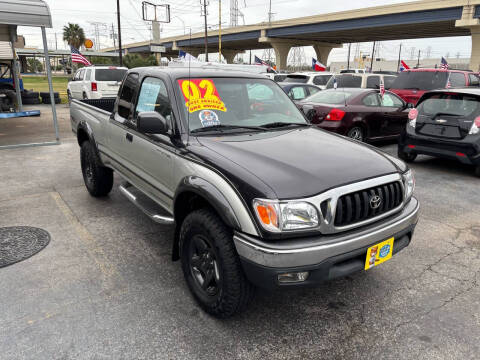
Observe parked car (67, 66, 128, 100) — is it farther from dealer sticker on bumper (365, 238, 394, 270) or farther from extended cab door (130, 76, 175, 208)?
dealer sticker on bumper (365, 238, 394, 270)

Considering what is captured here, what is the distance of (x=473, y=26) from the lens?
101 feet

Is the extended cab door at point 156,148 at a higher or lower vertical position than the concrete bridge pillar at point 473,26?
lower

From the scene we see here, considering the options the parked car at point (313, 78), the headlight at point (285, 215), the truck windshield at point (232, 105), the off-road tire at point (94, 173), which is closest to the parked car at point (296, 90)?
the parked car at point (313, 78)

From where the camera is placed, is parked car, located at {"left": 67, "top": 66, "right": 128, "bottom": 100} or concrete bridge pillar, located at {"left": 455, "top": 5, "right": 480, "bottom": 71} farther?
concrete bridge pillar, located at {"left": 455, "top": 5, "right": 480, "bottom": 71}

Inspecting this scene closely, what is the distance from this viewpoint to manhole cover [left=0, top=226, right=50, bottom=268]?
3.69m

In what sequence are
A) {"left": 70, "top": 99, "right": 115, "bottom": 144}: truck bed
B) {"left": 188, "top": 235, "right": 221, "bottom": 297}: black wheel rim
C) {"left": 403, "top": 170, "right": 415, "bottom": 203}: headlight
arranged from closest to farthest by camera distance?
{"left": 188, "top": 235, "right": 221, "bottom": 297}: black wheel rim, {"left": 403, "top": 170, "right": 415, "bottom": 203}: headlight, {"left": 70, "top": 99, "right": 115, "bottom": 144}: truck bed

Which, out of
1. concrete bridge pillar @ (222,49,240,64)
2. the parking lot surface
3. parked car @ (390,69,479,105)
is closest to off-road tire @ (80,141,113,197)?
Answer: the parking lot surface

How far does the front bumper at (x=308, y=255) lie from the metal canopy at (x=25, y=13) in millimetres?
7735

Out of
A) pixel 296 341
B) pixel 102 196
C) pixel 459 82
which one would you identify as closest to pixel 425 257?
pixel 296 341

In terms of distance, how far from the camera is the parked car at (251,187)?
91.7 inches

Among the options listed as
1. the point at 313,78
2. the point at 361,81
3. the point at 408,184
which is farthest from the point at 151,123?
the point at 313,78

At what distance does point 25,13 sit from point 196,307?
299 inches

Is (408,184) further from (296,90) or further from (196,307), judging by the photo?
(296,90)

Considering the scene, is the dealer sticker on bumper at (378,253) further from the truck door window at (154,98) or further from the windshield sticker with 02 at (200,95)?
the truck door window at (154,98)
